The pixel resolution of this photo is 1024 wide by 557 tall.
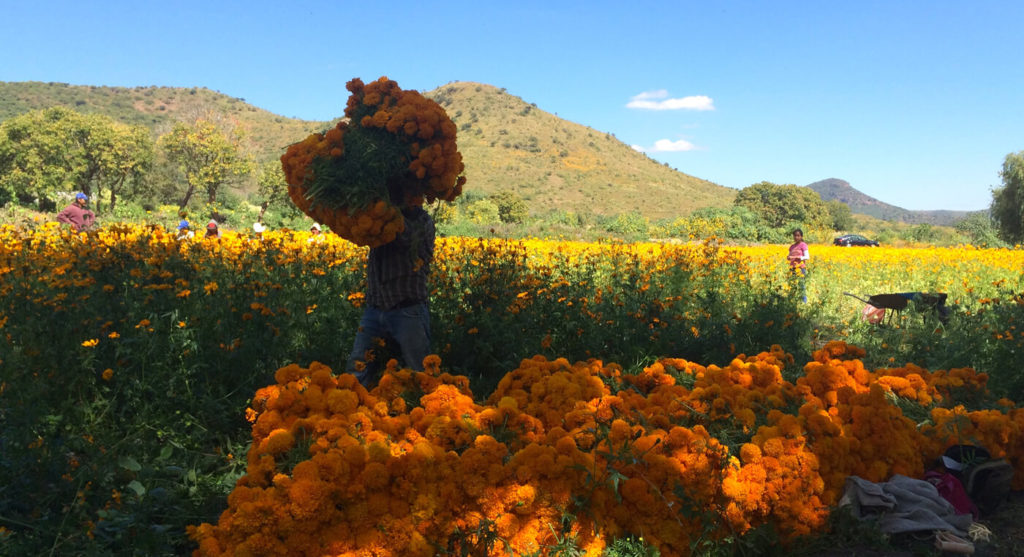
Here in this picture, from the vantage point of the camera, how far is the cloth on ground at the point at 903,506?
9.18ft

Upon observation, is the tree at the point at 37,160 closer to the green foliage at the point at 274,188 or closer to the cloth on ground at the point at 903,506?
the green foliage at the point at 274,188

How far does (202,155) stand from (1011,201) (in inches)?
1807

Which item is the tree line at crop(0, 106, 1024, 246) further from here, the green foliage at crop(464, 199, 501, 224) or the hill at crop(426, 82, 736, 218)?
the hill at crop(426, 82, 736, 218)

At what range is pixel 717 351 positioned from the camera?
225 inches

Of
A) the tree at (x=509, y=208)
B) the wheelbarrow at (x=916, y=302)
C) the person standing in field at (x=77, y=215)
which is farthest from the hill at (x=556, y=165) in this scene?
the person standing in field at (x=77, y=215)

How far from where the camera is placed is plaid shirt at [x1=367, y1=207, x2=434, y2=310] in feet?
12.2

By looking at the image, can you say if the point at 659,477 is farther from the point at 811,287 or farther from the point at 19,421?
the point at 811,287

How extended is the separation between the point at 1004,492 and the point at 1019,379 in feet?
7.66

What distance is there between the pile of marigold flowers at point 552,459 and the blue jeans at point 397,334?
0.41 metres

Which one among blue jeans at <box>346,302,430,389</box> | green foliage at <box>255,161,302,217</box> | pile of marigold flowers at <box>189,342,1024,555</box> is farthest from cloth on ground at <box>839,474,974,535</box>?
green foliage at <box>255,161,302,217</box>

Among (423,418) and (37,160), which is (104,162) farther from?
(423,418)

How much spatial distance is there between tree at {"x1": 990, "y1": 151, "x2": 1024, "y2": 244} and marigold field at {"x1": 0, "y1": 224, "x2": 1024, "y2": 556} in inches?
1393

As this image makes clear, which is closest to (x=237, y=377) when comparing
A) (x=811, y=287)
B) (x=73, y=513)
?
(x=73, y=513)

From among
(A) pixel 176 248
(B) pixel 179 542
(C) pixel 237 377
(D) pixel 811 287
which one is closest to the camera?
(B) pixel 179 542
